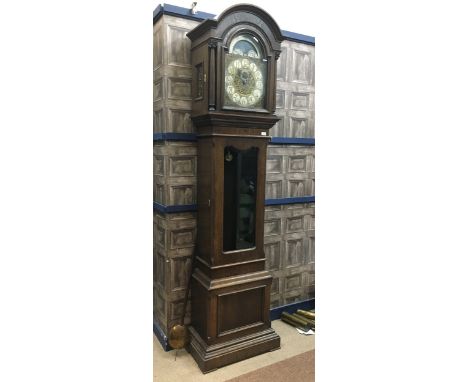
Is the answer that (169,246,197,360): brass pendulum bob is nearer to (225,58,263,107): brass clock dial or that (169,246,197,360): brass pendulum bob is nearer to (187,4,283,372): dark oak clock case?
(187,4,283,372): dark oak clock case

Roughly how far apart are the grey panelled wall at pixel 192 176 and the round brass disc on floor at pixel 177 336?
124 millimetres

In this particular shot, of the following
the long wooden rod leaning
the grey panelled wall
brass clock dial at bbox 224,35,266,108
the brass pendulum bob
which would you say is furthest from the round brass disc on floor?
brass clock dial at bbox 224,35,266,108

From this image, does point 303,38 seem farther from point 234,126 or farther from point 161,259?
point 161,259

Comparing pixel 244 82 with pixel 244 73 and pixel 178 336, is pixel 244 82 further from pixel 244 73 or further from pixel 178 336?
pixel 178 336

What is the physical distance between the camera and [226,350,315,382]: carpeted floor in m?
2.34

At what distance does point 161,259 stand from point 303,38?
2.05 m

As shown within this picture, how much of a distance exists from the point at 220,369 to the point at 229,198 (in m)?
1.14

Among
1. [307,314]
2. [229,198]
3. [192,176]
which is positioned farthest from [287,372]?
[192,176]

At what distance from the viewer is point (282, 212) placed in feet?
10.0

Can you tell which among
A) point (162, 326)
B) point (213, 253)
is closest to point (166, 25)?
point (213, 253)

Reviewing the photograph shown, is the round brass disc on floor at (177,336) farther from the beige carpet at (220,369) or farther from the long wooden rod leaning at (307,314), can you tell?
the long wooden rod leaning at (307,314)

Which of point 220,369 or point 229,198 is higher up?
point 229,198

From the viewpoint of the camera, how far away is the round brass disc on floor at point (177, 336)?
258cm

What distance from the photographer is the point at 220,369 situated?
2.44m
